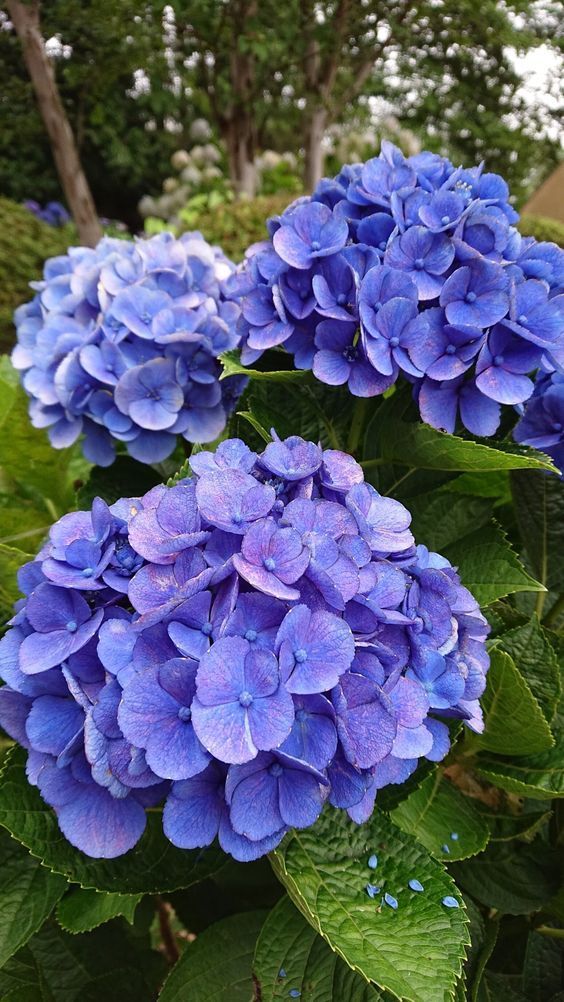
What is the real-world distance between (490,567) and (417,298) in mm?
290

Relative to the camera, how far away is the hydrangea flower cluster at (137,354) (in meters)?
1.03

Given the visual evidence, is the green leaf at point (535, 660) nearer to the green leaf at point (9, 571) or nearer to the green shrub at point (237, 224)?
the green leaf at point (9, 571)

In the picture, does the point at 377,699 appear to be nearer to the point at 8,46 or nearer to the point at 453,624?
the point at 453,624

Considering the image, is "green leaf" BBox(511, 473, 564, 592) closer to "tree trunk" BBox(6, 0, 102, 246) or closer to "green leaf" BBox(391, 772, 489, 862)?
"green leaf" BBox(391, 772, 489, 862)

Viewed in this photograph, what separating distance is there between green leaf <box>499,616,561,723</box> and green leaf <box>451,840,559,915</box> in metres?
0.20

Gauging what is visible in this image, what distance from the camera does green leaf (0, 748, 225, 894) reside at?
64 cm

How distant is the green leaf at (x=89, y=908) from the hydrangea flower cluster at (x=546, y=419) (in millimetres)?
618

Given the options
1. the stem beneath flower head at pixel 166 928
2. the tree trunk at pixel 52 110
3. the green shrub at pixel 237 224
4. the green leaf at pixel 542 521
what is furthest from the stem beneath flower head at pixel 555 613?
the tree trunk at pixel 52 110

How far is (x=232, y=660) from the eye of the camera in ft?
1.64

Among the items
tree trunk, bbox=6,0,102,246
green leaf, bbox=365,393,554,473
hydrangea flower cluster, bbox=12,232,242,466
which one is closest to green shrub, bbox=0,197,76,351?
tree trunk, bbox=6,0,102,246

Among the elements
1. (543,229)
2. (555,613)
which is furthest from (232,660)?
(543,229)

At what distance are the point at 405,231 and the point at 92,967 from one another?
91cm

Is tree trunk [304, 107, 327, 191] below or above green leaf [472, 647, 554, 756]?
below

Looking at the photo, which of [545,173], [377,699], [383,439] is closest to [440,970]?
[377,699]
